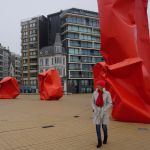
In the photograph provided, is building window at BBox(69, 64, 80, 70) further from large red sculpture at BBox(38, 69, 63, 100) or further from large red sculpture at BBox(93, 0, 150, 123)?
large red sculpture at BBox(93, 0, 150, 123)

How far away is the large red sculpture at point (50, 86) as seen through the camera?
98.0 feet

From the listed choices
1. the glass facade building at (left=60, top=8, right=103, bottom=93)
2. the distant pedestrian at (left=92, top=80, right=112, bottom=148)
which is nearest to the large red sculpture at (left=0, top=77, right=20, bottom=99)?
the distant pedestrian at (left=92, top=80, right=112, bottom=148)

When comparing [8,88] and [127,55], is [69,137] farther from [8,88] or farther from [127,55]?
[8,88]

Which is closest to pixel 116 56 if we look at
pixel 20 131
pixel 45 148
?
pixel 20 131

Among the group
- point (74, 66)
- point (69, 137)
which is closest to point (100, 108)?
point (69, 137)

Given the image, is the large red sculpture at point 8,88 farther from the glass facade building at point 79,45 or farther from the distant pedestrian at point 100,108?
the glass facade building at point 79,45

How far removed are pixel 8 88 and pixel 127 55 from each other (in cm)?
2489

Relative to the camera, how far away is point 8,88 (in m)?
34.9

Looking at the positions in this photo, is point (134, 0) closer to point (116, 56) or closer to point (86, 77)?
point (116, 56)

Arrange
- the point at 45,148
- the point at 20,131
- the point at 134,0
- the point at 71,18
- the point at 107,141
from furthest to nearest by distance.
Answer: the point at 71,18
the point at 134,0
the point at 20,131
the point at 107,141
the point at 45,148

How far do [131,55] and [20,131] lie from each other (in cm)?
595

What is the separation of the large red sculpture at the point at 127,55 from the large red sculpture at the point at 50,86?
A: 1711 centimetres

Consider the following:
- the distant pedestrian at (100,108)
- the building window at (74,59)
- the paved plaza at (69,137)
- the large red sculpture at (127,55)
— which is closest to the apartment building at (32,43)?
the building window at (74,59)

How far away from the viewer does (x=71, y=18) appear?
256 feet
